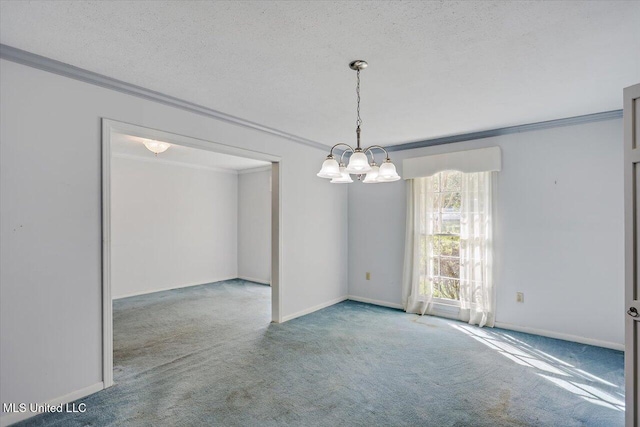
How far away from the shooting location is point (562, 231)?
3.71 m

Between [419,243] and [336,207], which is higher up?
[336,207]

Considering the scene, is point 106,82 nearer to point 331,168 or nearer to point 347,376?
point 331,168

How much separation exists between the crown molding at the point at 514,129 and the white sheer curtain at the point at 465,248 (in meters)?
0.49

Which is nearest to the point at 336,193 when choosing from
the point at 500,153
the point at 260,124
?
the point at 260,124

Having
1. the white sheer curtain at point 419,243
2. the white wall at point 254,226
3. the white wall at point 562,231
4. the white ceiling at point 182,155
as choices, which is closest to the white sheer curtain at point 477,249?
the white wall at point 562,231

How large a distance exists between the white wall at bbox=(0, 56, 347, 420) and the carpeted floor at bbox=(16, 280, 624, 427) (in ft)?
1.24

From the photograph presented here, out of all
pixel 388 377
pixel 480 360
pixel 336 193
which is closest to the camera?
pixel 388 377

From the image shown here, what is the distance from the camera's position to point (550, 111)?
340 cm

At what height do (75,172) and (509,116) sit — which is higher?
(509,116)

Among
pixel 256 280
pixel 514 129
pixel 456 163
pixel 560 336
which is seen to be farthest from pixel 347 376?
pixel 256 280

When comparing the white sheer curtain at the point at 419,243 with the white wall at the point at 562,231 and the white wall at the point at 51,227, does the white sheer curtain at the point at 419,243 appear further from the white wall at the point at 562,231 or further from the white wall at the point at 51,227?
the white wall at the point at 51,227

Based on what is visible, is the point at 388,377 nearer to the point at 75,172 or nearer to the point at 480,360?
the point at 480,360

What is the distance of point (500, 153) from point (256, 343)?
3.66 meters
